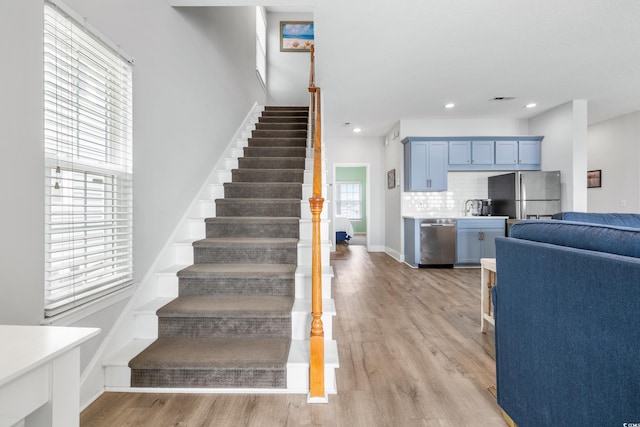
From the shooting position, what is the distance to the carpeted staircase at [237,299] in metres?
1.71

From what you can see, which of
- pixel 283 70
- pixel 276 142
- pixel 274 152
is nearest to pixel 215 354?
pixel 274 152

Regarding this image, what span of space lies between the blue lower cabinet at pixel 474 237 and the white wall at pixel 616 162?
2.07 m

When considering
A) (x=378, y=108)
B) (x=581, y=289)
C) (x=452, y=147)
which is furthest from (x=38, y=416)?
(x=452, y=147)

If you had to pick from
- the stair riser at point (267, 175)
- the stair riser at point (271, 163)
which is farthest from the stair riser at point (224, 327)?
the stair riser at point (271, 163)

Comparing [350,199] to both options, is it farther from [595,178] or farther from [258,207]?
[258,207]

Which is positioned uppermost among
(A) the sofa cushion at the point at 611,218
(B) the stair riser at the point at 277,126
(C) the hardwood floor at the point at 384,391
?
(B) the stair riser at the point at 277,126

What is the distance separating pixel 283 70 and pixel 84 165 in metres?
5.97

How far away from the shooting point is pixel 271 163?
370 cm

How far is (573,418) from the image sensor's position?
3.44 feet

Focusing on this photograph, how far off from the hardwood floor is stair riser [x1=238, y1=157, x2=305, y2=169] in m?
1.68

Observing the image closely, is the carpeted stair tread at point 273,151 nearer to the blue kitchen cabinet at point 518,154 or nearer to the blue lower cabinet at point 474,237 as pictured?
the blue lower cabinet at point 474,237

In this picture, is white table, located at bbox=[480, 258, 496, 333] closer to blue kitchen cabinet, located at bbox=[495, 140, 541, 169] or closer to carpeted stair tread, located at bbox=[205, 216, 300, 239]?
→ carpeted stair tread, located at bbox=[205, 216, 300, 239]

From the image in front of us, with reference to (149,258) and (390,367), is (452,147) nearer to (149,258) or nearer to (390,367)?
(390,367)

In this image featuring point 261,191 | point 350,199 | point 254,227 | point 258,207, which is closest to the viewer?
point 254,227
